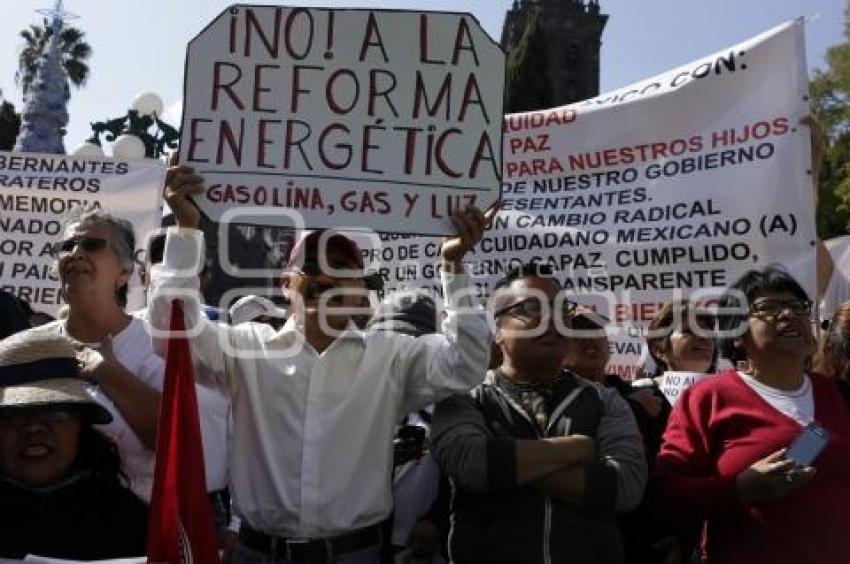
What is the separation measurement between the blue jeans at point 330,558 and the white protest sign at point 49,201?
3.35 metres

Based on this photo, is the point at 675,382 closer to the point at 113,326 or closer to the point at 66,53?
the point at 113,326

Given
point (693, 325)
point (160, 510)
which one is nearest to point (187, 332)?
point (160, 510)

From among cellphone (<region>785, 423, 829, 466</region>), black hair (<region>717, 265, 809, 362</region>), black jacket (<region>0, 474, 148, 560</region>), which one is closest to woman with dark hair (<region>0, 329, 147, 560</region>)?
black jacket (<region>0, 474, 148, 560</region>)

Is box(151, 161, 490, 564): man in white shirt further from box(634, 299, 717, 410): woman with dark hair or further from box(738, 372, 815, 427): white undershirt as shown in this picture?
box(634, 299, 717, 410): woman with dark hair

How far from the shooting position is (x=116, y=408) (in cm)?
231

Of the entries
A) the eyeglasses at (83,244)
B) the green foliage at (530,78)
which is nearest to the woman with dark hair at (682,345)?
the eyeglasses at (83,244)

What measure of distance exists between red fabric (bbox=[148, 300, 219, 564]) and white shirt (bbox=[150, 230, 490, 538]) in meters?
0.14

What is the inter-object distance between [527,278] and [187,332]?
0.98 meters

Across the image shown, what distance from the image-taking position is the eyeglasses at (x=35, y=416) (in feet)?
6.88

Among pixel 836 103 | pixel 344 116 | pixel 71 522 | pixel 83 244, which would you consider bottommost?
pixel 71 522

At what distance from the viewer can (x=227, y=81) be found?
102 inches

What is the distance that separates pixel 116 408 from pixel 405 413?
0.81 meters

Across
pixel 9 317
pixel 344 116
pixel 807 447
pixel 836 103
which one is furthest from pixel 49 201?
pixel 836 103

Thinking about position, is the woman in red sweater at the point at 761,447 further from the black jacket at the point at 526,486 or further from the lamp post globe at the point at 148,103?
the lamp post globe at the point at 148,103
